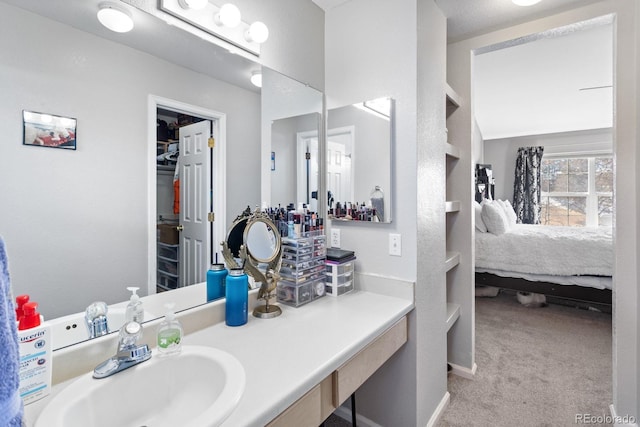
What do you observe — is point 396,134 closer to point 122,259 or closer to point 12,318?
point 122,259

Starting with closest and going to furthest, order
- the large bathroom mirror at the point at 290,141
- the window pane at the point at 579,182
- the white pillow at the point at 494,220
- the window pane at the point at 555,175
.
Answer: the large bathroom mirror at the point at 290,141, the white pillow at the point at 494,220, the window pane at the point at 579,182, the window pane at the point at 555,175

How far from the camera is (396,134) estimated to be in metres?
1.62

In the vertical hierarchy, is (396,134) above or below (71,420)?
above

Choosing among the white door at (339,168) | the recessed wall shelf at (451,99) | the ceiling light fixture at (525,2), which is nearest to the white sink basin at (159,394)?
the white door at (339,168)

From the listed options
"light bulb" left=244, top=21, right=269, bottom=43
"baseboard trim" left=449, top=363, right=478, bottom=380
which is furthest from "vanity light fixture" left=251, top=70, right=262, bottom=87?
"baseboard trim" left=449, top=363, right=478, bottom=380

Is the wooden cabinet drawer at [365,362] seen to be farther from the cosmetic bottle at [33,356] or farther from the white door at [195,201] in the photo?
the cosmetic bottle at [33,356]

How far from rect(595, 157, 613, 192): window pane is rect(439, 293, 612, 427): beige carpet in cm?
380

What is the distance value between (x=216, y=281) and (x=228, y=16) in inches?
41.8

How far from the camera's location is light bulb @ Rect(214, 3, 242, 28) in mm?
1279

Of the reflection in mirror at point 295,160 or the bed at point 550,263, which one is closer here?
the reflection in mirror at point 295,160

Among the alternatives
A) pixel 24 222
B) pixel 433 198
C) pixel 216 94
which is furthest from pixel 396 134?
pixel 24 222

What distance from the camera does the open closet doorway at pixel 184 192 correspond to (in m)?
1.13

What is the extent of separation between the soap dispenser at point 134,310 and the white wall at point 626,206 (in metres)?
2.23

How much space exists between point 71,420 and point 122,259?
18.5 inches
